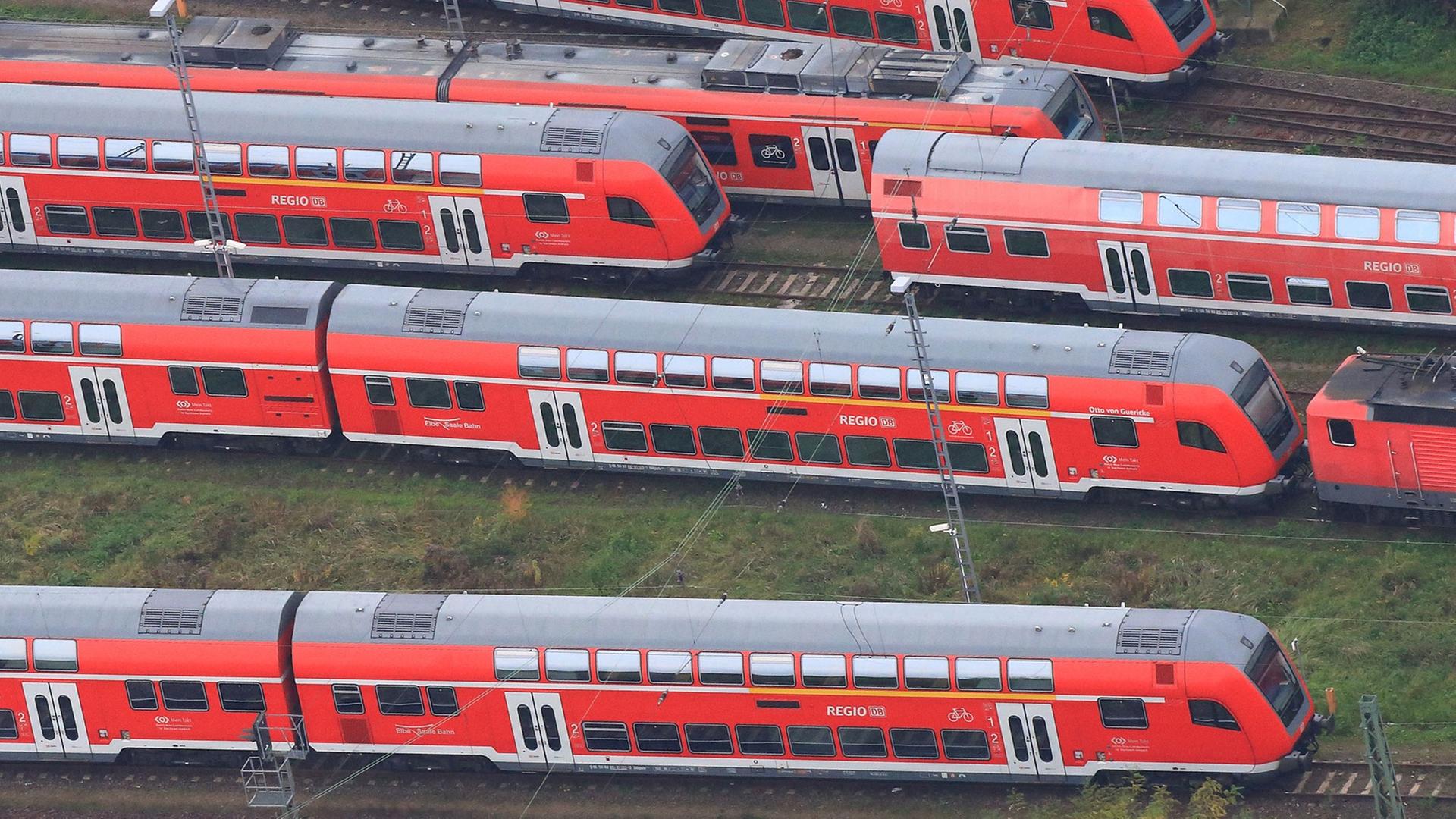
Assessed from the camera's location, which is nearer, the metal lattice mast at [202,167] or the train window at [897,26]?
the metal lattice mast at [202,167]

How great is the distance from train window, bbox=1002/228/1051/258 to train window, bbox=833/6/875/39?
34.4ft

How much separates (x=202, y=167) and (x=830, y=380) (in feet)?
56.4

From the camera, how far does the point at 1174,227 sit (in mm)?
73875

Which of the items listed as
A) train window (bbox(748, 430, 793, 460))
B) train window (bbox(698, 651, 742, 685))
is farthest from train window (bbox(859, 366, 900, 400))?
train window (bbox(698, 651, 742, 685))

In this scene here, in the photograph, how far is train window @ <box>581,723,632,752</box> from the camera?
65938 millimetres

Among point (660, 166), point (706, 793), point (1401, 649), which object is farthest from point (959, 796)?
point (660, 166)

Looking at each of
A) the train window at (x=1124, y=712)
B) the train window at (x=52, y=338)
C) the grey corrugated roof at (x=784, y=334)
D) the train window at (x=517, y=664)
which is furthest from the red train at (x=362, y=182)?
the train window at (x=1124, y=712)

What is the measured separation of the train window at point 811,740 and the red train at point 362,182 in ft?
56.1

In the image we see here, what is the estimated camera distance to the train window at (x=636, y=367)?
2857 inches

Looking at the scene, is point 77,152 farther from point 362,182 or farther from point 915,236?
point 915,236

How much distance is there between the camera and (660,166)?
77812 millimetres

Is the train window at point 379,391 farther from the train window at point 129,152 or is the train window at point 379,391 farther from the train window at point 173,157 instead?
the train window at point 129,152

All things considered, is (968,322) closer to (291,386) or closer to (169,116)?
(291,386)

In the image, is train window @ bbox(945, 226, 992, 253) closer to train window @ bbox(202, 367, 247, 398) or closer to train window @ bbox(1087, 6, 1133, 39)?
train window @ bbox(1087, 6, 1133, 39)
